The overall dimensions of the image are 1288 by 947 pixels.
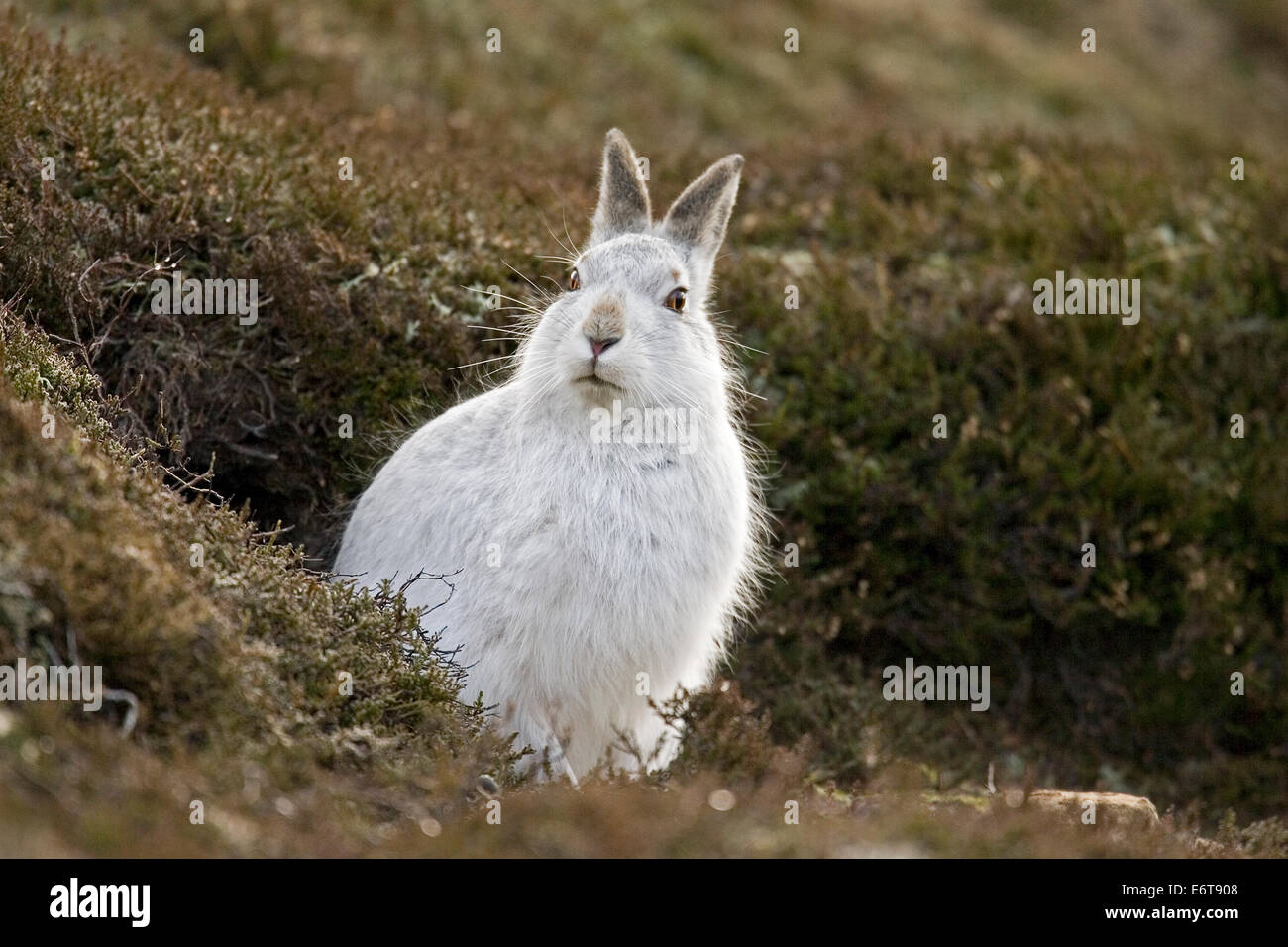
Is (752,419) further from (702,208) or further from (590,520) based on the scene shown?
(590,520)

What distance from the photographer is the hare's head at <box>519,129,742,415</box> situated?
21.9 feet

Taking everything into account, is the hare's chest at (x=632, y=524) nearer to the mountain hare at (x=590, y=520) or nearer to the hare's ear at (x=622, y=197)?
the mountain hare at (x=590, y=520)

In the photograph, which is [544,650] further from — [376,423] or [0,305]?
[0,305]

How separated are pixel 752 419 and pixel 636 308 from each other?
2.88m

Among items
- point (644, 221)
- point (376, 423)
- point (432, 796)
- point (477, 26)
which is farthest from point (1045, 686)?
point (477, 26)

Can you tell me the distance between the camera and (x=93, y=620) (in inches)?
191

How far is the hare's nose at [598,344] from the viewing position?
6.57 metres

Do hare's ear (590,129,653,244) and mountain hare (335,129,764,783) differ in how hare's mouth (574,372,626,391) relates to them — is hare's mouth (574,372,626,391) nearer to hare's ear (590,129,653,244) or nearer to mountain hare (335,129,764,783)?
mountain hare (335,129,764,783)

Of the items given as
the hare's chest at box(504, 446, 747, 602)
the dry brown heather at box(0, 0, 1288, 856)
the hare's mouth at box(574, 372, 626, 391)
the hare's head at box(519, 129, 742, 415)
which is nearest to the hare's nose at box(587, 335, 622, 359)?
the hare's head at box(519, 129, 742, 415)

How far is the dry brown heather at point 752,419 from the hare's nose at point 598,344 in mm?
1602

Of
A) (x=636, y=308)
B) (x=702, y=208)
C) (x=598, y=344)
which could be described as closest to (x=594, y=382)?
(x=598, y=344)

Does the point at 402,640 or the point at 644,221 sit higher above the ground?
the point at 644,221

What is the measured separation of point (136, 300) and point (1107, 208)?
317 inches

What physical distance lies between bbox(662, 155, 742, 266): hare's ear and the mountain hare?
0.34 meters
